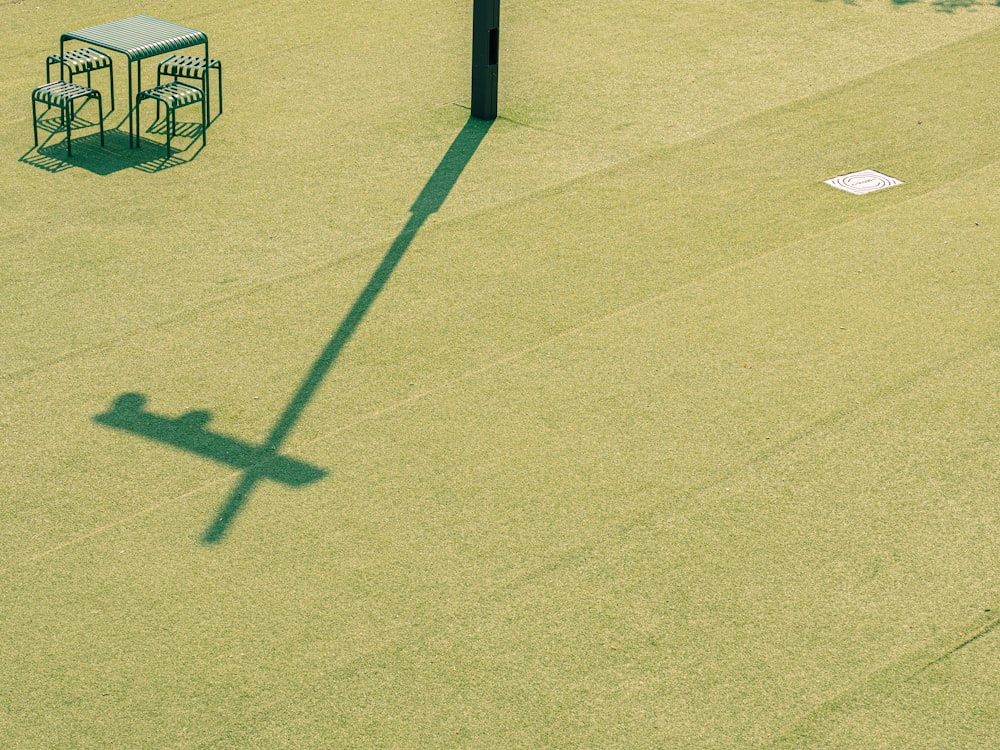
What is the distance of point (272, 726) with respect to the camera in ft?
17.8

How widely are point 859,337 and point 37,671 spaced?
534 centimetres

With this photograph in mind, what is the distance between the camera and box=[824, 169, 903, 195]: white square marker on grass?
410 inches

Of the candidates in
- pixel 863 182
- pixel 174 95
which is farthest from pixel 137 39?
pixel 863 182

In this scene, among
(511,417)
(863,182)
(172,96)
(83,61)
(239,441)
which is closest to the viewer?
(239,441)

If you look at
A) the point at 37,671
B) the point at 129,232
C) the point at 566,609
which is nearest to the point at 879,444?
the point at 566,609

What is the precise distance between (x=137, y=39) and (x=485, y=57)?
121 inches

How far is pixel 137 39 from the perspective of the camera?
37.3 feet

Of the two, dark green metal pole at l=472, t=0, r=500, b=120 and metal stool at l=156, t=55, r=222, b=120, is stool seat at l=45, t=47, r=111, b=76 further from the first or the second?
dark green metal pole at l=472, t=0, r=500, b=120

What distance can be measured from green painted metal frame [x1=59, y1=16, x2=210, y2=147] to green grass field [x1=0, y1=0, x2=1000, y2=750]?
0.60 metres

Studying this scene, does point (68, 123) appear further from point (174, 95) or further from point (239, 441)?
point (239, 441)

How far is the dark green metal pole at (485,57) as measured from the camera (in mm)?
11414

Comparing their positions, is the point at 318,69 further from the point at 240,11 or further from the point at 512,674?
the point at 512,674

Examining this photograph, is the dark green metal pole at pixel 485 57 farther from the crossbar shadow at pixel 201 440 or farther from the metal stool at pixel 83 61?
the crossbar shadow at pixel 201 440

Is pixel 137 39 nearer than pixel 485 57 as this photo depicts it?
Yes
